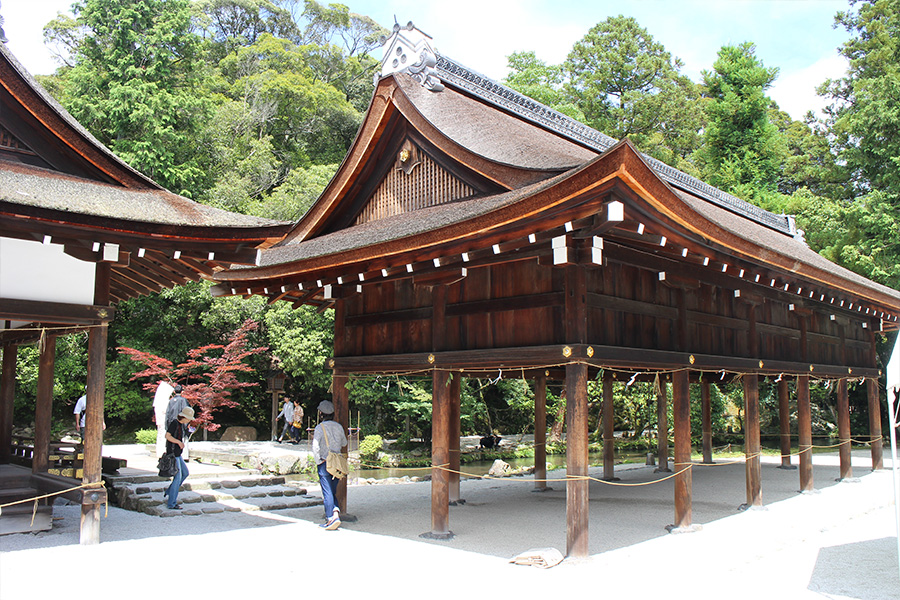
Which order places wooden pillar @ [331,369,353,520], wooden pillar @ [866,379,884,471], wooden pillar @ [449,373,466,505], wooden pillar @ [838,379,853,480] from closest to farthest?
1. wooden pillar @ [331,369,353,520]
2. wooden pillar @ [449,373,466,505]
3. wooden pillar @ [838,379,853,480]
4. wooden pillar @ [866,379,884,471]

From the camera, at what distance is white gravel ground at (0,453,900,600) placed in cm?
606

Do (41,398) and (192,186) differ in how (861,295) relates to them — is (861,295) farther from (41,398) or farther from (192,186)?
(192,186)

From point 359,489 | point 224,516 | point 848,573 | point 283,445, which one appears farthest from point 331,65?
point 848,573

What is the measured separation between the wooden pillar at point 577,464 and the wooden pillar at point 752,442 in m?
4.99

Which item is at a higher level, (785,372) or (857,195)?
(857,195)

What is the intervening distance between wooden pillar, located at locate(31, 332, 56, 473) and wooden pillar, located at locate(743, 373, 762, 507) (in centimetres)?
1079

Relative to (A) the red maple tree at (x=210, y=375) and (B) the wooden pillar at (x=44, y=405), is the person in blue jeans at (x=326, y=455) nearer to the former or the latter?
(B) the wooden pillar at (x=44, y=405)

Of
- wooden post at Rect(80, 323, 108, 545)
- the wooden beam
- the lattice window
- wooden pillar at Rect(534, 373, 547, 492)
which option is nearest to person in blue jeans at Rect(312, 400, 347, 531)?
wooden post at Rect(80, 323, 108, 545)

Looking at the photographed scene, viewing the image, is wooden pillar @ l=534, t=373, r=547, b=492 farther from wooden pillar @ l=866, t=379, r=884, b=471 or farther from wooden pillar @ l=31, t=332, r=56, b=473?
wooden pillar @ l=31, t=332, r=56, b=473

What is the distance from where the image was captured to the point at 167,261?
8930mm

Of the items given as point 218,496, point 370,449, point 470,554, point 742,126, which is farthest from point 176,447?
point 742,126

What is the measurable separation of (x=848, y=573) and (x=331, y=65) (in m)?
42.2

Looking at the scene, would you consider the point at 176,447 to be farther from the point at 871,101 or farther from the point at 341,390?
the point at 871,101

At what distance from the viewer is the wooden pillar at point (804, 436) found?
1239cm
